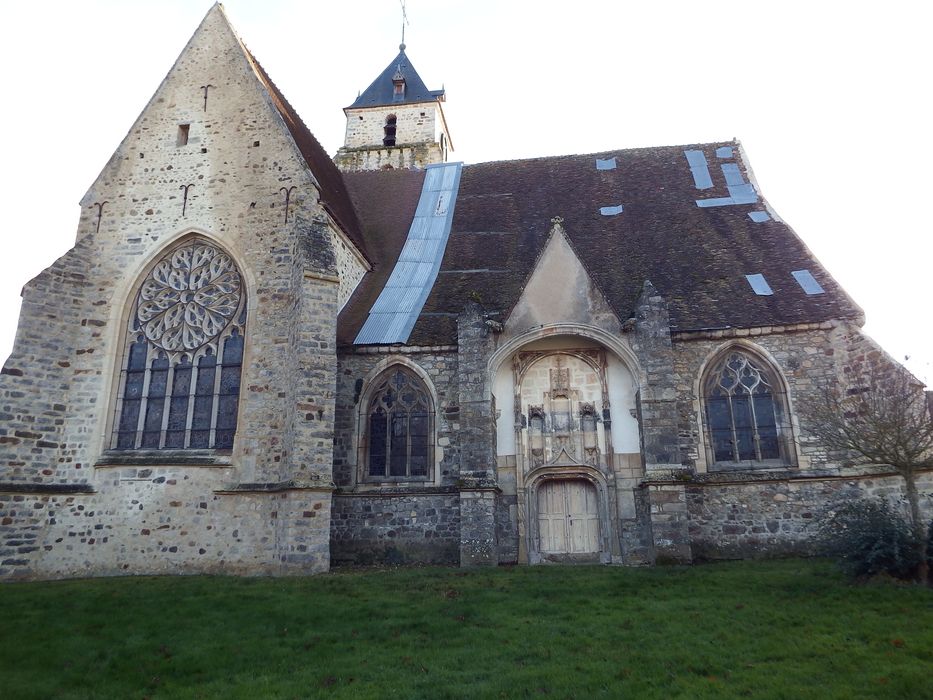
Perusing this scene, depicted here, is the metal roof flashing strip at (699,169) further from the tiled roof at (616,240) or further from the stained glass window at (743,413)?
the stained glass window at (743,413)

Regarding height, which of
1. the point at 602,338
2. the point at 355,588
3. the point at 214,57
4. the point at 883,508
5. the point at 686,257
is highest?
the point at 214,57

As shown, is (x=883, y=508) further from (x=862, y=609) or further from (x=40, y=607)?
(x=40, y=607)

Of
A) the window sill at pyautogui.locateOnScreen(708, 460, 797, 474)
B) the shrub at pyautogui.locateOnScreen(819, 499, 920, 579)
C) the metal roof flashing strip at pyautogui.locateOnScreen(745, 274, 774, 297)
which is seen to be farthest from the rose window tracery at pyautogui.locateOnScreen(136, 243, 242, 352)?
the shrub at pyautogui.locateOnScreen(819, 499, 920, 579)

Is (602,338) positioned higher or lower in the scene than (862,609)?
higher

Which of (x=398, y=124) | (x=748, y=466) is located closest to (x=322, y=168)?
(x=398, y=124)

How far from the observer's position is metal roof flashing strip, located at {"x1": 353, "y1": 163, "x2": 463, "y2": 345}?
16.9 metres

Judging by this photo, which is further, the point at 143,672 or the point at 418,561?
the point at 418,561

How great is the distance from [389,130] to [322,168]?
480 inches

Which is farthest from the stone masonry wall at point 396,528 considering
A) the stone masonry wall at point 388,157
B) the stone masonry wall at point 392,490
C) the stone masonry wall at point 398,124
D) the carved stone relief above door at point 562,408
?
the stone masonry wall at point 398,124

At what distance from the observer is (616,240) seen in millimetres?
18781

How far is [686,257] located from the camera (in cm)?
1784

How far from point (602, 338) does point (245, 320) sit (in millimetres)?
7866

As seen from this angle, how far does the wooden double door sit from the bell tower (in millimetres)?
17920

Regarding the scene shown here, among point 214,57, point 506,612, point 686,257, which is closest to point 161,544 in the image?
point 506,612
